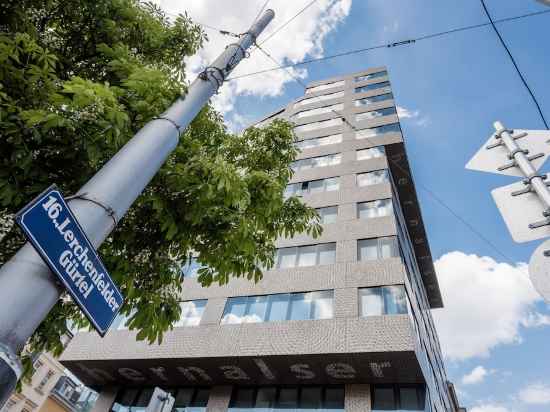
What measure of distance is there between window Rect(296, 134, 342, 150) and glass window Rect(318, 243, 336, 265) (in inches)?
401

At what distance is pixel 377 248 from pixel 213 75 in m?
16.2

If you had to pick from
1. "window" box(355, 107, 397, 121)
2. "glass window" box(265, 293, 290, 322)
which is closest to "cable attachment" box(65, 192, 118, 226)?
"glass window" box(265, 293, 290, 322)

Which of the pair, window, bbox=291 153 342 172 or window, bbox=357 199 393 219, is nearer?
window, bbox=357 199 393 219

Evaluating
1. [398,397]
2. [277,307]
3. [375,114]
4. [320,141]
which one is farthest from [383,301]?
[375,114]

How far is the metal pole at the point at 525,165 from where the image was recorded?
2794 millimetres

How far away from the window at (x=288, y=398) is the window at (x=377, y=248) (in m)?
6.19

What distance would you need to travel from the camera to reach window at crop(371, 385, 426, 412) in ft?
47.9

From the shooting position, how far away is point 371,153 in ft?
81.6

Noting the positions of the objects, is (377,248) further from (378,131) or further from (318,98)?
(318,98)

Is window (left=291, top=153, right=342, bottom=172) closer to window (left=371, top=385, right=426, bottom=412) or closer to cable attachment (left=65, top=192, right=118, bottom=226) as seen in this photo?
window (left=371, top=385, right=426, bottom=412)

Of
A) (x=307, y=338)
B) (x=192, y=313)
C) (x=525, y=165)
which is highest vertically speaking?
(x=192, y=313)

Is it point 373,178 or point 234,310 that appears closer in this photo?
point 234,310

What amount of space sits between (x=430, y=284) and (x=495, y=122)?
37974 millimetres

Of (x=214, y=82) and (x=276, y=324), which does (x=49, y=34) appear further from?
(x=276, y=324)
